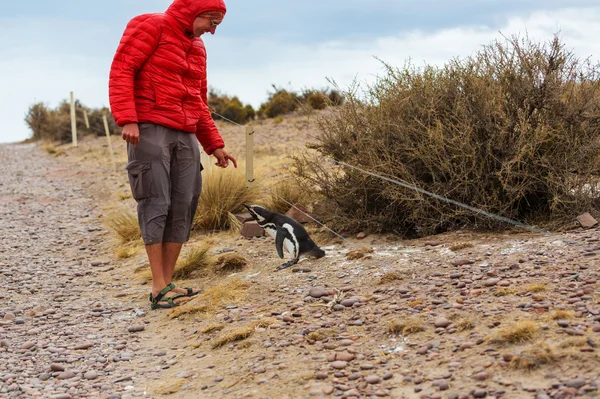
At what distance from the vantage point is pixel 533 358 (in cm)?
335

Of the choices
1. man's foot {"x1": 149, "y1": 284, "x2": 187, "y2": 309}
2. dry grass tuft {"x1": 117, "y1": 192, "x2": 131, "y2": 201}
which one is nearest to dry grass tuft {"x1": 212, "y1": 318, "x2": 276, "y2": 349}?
man's foot {"x1": 149, "y1": 284, "x2": 187, "y2": 309}

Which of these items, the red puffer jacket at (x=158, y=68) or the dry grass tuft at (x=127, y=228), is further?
the dry grass tuft at (x=127, y=228)

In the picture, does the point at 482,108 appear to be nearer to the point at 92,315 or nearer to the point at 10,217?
the point at 92,315

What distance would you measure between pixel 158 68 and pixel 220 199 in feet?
11.2

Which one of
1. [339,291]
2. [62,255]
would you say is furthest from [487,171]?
[62,255]

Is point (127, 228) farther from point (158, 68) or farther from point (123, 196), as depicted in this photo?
point (158, 68)

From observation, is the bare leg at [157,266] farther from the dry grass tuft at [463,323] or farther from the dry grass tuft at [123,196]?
the dry grass tuft at [123,196]

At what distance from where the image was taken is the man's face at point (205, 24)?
529 centimetres

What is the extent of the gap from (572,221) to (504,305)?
2.39m

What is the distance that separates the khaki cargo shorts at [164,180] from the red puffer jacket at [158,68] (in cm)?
13

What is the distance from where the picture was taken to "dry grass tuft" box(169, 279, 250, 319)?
5.34 m

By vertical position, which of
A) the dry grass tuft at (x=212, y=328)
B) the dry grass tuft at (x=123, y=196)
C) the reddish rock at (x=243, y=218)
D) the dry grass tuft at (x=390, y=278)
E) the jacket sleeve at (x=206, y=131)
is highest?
the jacket sleeve at (x=206, y=131)

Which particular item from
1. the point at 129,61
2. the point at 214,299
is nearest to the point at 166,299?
the point at 214,299

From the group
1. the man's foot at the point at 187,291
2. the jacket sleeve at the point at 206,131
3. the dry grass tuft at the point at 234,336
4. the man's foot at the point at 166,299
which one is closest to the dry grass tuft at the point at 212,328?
the dry grass tuft at the point at 234,336
